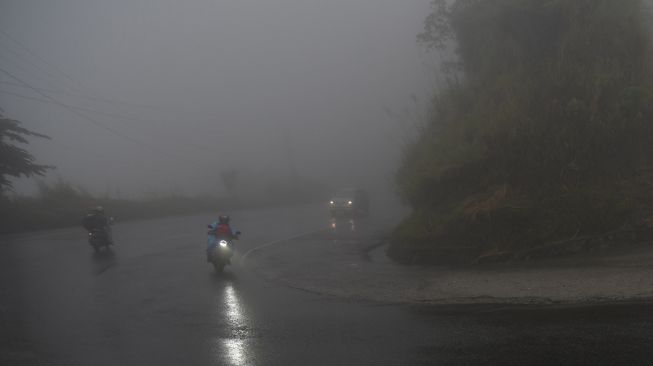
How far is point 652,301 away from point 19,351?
802 centimetres

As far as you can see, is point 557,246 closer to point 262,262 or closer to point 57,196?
point 262,262

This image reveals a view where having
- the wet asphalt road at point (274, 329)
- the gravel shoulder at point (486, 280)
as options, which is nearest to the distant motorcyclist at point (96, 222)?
the wet asphalt road at point (274, 329)

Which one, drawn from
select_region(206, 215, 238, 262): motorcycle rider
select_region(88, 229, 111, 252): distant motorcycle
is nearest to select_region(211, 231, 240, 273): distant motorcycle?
select_region(206, 215, 238, 262): motorcycle rider

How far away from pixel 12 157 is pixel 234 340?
2690cm

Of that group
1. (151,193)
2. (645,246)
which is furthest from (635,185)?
(151,193)

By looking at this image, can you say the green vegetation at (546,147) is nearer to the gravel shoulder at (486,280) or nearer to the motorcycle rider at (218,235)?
the gravel shoulder at (486,280)

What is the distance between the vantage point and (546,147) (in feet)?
41.9

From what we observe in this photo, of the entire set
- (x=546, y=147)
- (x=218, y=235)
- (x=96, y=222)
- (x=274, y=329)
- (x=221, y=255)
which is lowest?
(x=274, y=329)

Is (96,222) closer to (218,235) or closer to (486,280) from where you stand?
(218,235)

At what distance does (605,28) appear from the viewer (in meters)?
16.0

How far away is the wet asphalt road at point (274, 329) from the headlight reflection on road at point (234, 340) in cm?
1

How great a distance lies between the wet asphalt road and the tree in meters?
19.5

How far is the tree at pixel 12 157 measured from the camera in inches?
1135

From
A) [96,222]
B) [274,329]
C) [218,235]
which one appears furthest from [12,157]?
[274,329]
